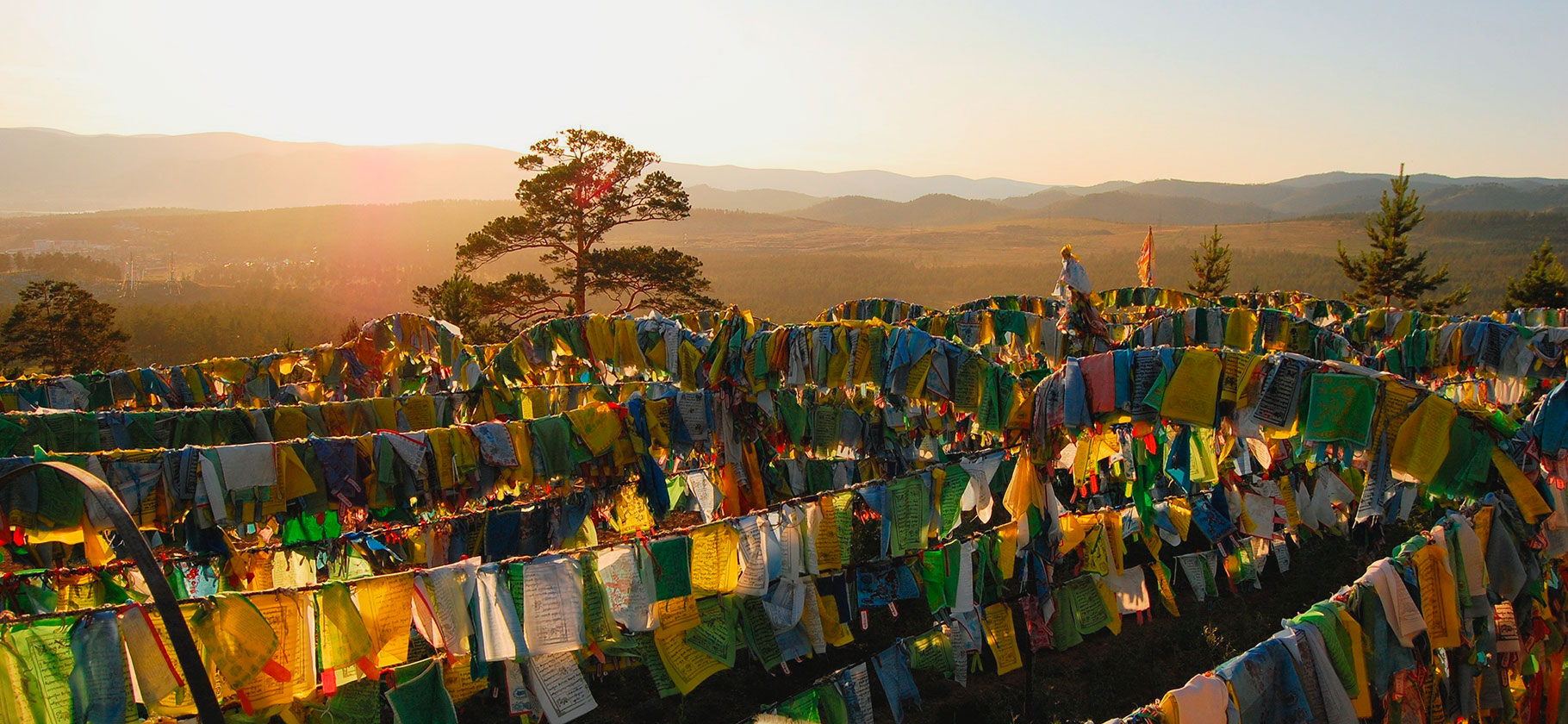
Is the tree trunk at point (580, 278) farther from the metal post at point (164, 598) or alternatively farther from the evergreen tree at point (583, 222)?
the metal post at point (164, 598)

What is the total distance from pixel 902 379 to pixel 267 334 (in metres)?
47.9

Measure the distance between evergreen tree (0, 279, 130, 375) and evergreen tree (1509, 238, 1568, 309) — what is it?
45.1 metres

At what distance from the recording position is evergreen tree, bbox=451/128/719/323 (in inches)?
1041

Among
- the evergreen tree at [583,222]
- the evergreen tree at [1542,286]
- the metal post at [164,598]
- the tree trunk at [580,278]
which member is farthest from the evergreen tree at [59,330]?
the evergreen tree at [1542,286]

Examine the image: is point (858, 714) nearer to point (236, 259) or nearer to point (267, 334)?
point (267, 334)

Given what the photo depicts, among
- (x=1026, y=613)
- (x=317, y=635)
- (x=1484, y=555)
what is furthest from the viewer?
(x=1026, y=613)

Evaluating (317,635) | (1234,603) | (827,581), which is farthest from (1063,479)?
(317,635)

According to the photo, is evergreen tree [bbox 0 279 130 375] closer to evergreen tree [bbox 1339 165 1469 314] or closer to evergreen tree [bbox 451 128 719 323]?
evergreen tree [bbox 451 128 719 323]

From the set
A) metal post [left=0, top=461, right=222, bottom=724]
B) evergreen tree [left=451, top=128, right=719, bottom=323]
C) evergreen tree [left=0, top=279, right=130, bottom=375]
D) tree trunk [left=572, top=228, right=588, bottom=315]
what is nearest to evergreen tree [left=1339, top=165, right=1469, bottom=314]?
evergreen tree [left=451, top=128, right=719, bottom=323]

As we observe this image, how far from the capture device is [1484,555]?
502 cm

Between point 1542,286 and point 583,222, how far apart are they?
32.4 meters

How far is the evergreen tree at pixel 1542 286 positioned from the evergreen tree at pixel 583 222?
28.3 m

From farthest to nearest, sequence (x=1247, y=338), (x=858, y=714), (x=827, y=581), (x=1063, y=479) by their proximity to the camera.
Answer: (x=1247, y=338), (x=1063, y=479), (x=827, y=581), (x=858, y=714)

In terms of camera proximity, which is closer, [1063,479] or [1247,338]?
[1063,479]
